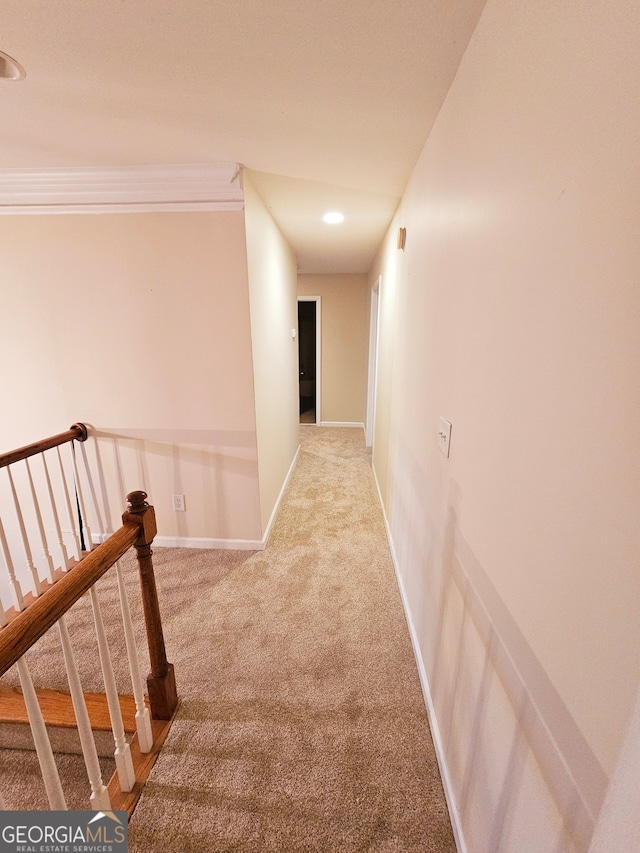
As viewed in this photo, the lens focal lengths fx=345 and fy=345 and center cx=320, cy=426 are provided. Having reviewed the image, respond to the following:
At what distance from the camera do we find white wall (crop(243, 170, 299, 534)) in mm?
2205

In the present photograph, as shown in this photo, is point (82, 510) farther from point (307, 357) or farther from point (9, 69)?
point (307, 357)

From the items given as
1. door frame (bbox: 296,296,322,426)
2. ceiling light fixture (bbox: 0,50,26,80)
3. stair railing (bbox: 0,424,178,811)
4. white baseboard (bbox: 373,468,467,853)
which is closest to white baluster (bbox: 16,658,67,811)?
stair railing (bbox: 0,424,178,811)

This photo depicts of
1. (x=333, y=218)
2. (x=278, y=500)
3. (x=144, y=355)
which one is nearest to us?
(x=144, y=355)

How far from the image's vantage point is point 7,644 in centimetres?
65

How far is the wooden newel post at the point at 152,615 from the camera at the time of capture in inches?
46.2

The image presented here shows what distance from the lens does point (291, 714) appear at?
4.52ft

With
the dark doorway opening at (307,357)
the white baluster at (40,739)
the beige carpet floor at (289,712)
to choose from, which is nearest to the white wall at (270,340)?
the beige carpet floor at (289,712)

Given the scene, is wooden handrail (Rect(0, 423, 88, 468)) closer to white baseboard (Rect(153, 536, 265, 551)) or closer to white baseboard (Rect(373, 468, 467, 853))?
white baseboard (Rect(153, 536, 265, 551))

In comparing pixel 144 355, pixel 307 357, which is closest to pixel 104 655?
pixel 144 355

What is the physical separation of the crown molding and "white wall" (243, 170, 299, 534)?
15 centimetres

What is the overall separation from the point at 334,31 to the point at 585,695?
167 centimetres

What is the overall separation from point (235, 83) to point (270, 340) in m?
1.61

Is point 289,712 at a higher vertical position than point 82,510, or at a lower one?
lower

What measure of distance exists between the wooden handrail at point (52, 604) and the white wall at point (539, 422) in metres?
0.96
